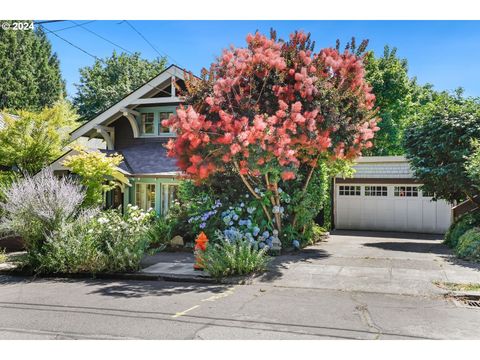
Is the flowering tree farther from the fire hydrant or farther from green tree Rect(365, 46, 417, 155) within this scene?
green tree Rect(365, 46, 417, 155)

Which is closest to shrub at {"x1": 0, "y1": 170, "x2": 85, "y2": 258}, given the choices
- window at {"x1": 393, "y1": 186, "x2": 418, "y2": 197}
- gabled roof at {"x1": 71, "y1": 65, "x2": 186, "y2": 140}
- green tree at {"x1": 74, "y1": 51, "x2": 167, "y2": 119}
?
gabled roof at {"x1": 71, "y1": 65, "x2": 186, "y2": 140}

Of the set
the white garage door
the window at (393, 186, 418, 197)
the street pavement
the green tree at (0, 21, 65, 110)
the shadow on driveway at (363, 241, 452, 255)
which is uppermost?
the green tree at (0, 21, 65, 110)

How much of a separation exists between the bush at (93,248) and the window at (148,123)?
29.1ft

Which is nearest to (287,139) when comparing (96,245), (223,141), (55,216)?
(223,141)

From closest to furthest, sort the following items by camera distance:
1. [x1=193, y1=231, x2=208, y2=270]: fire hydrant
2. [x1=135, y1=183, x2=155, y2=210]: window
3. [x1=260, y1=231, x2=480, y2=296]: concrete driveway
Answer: [x1=260, y1=231, x2=480, y2=296]: concrete driveway
[x1=193, y1=231, x2=208, y2=270]: fire hydrant
[x1=135, y1=183, x2=155, y2=210]: window

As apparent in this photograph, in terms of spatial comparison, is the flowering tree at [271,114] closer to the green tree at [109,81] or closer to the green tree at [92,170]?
the green tree at [92,170]

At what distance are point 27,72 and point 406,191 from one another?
30526 mm

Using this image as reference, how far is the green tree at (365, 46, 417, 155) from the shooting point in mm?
26547

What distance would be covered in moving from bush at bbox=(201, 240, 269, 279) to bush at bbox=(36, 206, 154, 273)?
182 cm

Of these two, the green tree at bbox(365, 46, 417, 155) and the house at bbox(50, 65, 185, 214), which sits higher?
the green tree at bbox(365, 46, 417, 155)

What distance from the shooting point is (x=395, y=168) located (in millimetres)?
18766

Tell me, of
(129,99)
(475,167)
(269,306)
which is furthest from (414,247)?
(129,99)

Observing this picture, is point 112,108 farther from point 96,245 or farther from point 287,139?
point 287,139

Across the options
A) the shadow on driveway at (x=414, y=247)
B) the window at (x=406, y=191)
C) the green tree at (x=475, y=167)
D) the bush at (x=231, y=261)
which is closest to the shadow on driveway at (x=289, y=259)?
the bush at (x=231, y=261)
